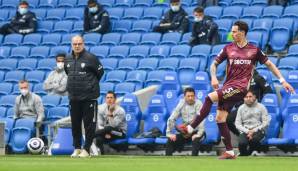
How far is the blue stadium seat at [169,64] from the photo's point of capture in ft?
71.0

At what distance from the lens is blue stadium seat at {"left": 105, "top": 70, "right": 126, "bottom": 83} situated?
Result: 22.0 metres

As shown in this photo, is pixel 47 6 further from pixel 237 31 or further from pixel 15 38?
pixel 237 31

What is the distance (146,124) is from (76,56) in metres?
4.69

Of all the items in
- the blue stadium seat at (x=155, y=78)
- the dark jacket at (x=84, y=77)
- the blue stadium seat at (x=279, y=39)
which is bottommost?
the dark jacket at (x=84, y=77)

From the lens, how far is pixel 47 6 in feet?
89.6

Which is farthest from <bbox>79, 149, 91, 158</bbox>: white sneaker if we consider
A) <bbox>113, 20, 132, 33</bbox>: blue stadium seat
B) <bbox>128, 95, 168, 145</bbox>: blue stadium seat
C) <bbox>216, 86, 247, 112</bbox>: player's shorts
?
<bbox>113, 20, 132, 33</bbox>: blue stadium seat

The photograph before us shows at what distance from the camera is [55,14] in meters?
26.5

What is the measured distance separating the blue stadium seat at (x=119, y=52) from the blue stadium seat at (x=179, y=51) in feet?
4.79

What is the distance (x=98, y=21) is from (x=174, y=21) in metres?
2.51

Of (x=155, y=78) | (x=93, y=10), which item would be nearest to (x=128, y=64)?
(x=155, y=78)

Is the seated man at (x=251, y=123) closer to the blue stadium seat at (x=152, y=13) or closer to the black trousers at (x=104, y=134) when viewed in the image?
the black trousers at (x=104, y=134)

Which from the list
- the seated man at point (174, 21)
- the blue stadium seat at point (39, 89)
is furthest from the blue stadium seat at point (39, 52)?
the seated man at point (174, 21)

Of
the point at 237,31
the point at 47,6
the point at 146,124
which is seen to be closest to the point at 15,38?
the point at 47,6

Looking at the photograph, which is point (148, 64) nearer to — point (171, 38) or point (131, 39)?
point (171, 38)
